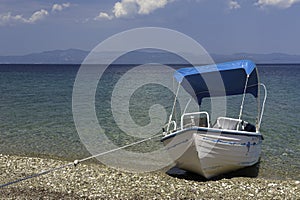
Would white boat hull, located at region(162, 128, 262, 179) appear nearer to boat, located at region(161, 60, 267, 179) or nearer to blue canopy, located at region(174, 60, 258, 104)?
boat, located at region(161, 60, 267, 179)

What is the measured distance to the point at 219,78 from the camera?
13.8 meters

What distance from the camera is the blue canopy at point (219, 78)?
12.8m

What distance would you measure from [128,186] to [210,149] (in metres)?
2.66

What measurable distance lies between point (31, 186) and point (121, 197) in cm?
257

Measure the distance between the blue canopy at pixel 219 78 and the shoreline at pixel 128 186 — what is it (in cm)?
356

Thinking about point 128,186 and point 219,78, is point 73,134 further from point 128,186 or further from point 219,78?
point 128,186

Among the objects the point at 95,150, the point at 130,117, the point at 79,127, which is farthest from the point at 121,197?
the point at 130,117

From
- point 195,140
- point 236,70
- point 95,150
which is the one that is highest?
point 236,70

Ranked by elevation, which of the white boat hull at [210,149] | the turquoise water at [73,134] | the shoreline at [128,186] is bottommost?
the turquoise water at [73,134]

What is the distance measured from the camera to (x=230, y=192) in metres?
10.3

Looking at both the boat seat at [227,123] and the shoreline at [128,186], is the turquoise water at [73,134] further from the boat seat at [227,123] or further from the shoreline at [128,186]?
the shoreline at [128,186]

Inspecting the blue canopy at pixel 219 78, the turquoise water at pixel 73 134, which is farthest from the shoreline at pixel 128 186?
the blue canopy at pixel 219 78

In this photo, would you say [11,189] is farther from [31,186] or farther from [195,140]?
[195,140]

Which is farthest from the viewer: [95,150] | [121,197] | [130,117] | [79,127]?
[130,117]
